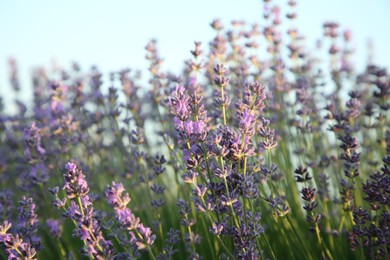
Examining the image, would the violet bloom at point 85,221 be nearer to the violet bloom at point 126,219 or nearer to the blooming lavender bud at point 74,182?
the blooming lavender bud at point 74,182

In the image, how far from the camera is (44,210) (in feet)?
12.8

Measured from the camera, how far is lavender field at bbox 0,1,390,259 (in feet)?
6.63

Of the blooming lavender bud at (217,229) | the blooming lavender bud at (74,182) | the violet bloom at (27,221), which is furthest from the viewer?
the violet bloom at (27,221)

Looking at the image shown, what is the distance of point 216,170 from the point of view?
76.7 inches

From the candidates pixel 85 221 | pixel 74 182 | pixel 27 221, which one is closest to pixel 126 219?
pixel 85 221

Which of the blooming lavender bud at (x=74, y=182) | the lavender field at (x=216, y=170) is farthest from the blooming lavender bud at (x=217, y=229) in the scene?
the blooming lavender bud at (x=74, y=182)

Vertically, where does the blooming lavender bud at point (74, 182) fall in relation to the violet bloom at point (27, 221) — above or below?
above

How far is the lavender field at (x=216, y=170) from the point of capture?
2021mm

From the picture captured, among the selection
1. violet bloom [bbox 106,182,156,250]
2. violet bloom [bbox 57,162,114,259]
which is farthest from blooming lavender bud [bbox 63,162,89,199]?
violet bloom [bbox 106,182,156,250]

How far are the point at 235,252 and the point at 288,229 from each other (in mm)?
881

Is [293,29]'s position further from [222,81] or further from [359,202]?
[222,81]

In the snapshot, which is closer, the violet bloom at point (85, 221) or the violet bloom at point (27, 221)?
the violet bloom at point (85, 221)

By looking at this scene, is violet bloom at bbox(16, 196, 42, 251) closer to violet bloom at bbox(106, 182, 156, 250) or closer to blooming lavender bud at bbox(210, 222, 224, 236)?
violet bloom at bbox(106, 182, 156, 250)

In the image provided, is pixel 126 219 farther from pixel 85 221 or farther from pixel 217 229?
pixel 217 229
